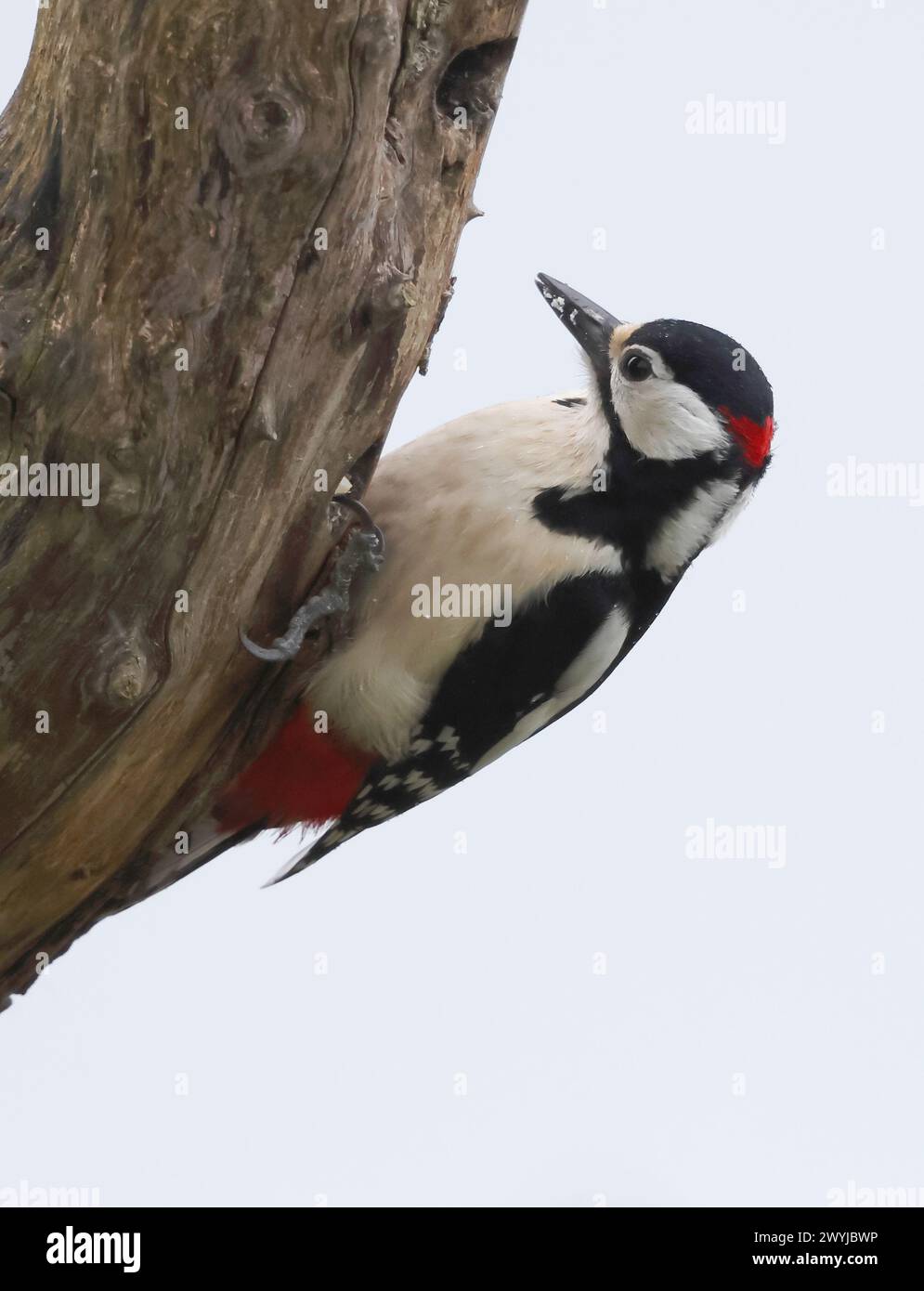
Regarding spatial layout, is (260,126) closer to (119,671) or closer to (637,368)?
(119,671)

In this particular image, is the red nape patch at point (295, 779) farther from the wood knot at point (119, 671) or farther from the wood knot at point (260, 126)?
the wood knot at point (260, 126)

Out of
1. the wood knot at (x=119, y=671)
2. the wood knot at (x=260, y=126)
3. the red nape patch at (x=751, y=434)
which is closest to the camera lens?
the wood knot at (x=260, y=126)

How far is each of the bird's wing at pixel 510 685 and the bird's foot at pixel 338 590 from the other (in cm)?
36

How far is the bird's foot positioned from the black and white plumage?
118 millimetres

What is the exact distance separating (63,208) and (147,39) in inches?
12.9

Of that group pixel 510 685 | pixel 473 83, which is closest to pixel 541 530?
pixel 510 685

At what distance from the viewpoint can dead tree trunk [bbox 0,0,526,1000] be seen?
95.7 inches

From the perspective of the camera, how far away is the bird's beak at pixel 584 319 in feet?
11.8

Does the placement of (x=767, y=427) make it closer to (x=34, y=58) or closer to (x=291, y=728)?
(x=291, y=728)

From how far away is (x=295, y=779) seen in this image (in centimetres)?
343

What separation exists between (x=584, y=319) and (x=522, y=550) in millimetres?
767

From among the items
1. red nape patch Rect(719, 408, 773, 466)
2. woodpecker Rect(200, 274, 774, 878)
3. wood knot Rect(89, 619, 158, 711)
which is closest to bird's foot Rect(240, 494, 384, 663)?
woodpecker Rect(200, 274, 774, 878)

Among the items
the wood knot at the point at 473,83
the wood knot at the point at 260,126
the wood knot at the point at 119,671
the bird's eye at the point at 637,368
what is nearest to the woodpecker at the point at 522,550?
the bird's eye at the point at 637,368

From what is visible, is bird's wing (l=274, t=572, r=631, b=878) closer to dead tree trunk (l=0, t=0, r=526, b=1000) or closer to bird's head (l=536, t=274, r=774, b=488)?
bird's head (l=536, t=274, r=774, b=488)
